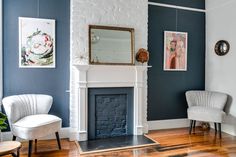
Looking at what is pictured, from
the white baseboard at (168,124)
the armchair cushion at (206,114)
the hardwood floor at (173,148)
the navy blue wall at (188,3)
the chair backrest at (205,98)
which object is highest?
the navy blue wall at (188,3)

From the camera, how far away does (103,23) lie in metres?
3.78

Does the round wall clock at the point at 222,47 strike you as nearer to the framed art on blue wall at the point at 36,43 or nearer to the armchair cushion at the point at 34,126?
the framed art on blue wall at the point at 36,43

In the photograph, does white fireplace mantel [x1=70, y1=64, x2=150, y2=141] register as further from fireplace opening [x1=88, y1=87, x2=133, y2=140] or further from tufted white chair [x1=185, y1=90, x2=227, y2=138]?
tufted white chair [x1=185, y1=90, x2=227, y2=138]

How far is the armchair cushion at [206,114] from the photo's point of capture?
3.83 meters

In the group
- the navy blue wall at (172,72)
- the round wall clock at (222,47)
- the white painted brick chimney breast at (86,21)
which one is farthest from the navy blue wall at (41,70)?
the round wall clock at (222,47)

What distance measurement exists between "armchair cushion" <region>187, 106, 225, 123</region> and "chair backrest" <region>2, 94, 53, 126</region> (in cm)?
258

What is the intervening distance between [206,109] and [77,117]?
234 cm

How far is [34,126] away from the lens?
280 cm

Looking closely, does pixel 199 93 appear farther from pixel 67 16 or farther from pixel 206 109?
pixel 67 16

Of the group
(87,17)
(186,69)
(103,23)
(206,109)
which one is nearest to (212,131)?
(206,109)

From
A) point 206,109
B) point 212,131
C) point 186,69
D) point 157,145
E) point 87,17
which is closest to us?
point 157,145

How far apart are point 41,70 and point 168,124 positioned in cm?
274

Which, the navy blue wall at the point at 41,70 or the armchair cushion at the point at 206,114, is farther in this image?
the armchair cushion at the point at 206,114

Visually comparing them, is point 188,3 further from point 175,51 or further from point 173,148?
point 173,148
